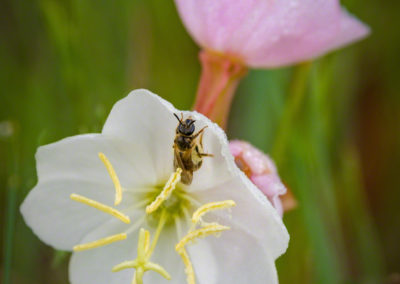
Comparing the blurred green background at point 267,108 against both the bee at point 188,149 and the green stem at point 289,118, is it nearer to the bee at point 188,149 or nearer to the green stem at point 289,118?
the green stem at point 289,118

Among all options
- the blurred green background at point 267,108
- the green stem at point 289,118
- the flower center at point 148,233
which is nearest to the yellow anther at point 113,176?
the flower center at point 148,233

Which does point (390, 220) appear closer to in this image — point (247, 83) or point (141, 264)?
point (247, 83)

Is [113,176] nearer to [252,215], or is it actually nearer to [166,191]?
[166,191]

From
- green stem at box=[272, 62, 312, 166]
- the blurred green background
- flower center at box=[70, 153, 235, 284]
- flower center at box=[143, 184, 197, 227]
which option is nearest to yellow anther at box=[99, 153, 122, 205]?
flower center at box=[70, 153, 235, 284]

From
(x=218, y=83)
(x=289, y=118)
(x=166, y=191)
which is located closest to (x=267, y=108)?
(x=289, y=118)

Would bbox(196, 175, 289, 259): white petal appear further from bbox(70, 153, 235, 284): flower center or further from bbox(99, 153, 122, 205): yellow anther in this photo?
bbox(99, 153, 122, 205): yellow anther
